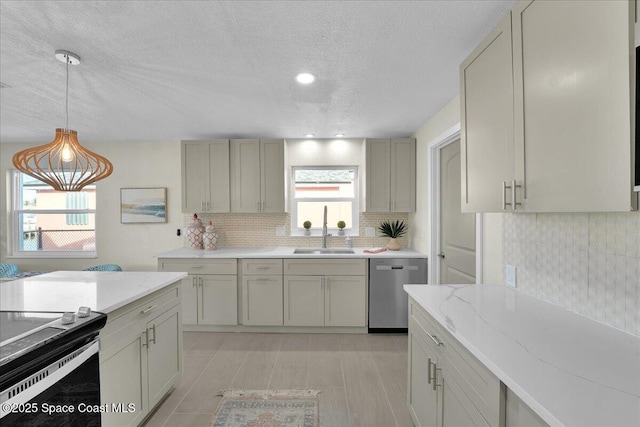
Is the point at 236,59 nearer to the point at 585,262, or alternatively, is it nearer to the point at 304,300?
the point at 585,262

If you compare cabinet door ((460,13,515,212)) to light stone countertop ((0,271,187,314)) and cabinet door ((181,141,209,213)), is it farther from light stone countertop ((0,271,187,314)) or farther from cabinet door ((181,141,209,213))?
cabinet door ((181,141,209,213))

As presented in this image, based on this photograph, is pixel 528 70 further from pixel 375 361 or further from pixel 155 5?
pixel 375 361

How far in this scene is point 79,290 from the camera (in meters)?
1.85

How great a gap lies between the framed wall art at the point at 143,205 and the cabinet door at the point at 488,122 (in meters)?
3.90

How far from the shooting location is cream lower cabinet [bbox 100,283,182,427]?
5.28 ft

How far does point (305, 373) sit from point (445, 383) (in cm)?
154

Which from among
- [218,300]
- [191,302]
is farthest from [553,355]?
[191,302]

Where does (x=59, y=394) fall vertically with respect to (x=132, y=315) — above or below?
below

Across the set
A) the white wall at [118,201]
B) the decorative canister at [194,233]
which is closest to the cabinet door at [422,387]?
the decorative canister at [194,233]

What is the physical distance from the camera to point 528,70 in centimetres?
122

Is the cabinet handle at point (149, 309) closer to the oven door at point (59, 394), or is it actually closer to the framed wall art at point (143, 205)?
the oven door at point (59, 394)

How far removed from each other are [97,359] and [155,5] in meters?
1.69

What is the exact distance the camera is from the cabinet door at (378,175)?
12.7 feet

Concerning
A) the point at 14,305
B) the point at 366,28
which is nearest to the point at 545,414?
the point at 366,28
